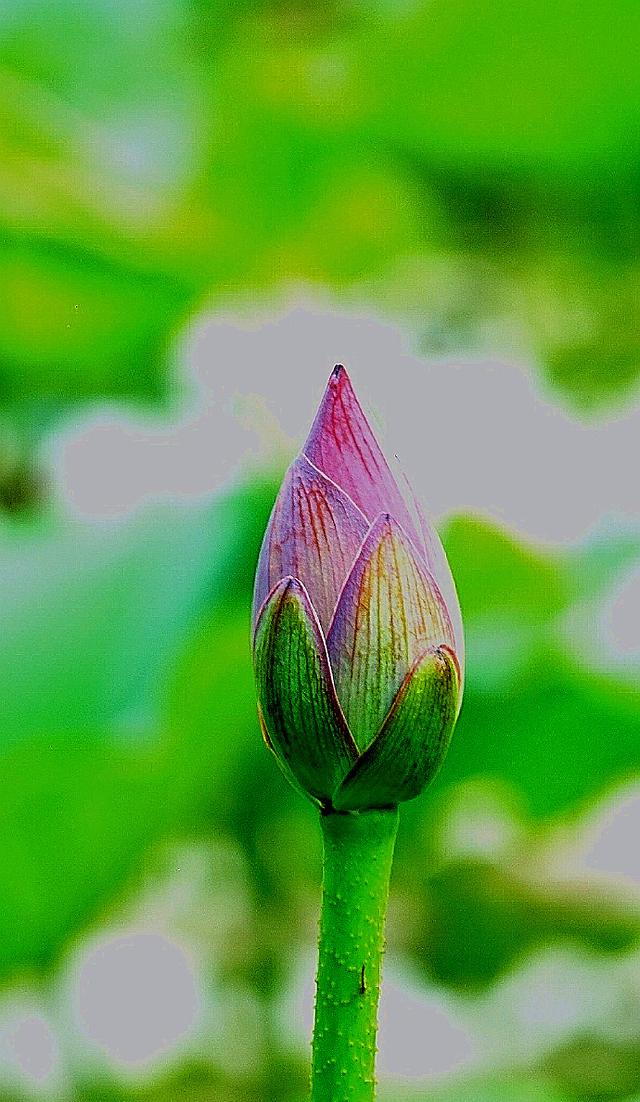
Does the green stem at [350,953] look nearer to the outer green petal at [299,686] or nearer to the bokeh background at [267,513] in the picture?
the outer green petal at [299,686]

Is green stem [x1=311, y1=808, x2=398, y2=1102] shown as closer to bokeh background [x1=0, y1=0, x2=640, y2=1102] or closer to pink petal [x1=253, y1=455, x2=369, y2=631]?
pink petal [x1=253, y1=455, x2=369, y2=631]

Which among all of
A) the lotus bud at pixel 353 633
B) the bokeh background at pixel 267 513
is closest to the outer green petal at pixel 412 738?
the lotus bud at pixel 353 633

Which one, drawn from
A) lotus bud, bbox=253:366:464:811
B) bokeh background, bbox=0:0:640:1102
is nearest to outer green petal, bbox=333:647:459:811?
lotus bud, bbox=253:366:464:811

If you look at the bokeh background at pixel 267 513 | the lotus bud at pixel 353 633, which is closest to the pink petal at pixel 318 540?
the lotus bud at pixel 353 633

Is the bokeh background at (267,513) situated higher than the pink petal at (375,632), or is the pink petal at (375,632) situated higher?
the bokeh background at (267,513)

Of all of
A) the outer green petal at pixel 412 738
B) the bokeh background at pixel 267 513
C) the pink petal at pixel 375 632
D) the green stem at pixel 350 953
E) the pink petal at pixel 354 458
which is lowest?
the green stem at pixel 350 953

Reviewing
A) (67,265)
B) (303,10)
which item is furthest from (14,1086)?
(303,10)

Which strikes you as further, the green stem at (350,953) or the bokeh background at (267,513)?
the bokeh background at (267,513)
